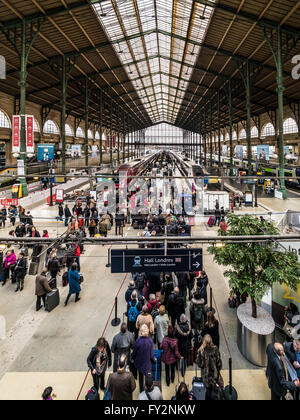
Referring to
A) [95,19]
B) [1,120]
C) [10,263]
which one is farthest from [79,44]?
[10,263]

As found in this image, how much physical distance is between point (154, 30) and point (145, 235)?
23.6 meters

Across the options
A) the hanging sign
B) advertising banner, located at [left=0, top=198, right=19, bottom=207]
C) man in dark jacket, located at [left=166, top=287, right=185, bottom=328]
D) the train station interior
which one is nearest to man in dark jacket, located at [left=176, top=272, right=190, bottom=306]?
the train station interior

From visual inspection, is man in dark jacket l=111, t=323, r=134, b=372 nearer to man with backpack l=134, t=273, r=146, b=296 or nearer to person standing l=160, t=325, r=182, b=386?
person standing l=160, t=325, r=182, b=386

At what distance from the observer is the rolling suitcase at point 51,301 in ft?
23.5

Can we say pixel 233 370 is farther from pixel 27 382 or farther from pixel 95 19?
pixel 95 19

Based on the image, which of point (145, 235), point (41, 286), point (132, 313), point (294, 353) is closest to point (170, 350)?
point (132, 313)

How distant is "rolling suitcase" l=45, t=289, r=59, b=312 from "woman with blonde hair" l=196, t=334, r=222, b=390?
14.9ft

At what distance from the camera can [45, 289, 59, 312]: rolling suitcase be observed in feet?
23.5

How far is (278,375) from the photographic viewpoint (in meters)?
3.97

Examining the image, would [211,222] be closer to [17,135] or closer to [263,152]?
[17,135]

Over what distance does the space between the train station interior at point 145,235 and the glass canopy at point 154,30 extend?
0.58 ft

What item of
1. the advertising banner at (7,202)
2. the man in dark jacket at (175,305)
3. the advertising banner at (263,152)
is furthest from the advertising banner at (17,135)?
the advertising banner at (263,152)

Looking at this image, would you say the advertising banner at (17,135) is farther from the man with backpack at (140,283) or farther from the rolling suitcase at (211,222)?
the man with backpack at (140,283)

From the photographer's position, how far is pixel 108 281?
9.09 m
